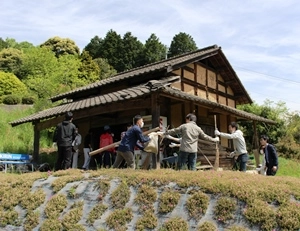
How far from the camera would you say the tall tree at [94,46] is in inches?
1694

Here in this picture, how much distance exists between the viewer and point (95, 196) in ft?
20.1

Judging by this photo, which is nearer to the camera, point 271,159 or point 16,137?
point 271,159

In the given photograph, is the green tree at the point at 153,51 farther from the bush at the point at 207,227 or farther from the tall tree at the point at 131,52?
the bush at the point at 207,227

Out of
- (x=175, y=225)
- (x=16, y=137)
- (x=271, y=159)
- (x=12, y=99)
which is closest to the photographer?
(x=175, y=225)

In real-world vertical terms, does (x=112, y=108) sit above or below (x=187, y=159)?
above

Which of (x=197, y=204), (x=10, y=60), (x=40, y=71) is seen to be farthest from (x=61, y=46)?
(x=197, y=204)

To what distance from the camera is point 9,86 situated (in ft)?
95.9

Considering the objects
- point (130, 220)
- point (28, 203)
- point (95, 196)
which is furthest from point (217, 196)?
point (28, 203)

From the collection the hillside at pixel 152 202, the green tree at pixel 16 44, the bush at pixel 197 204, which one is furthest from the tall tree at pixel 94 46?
the bush at pixel 197 204

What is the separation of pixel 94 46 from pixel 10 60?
449 inches

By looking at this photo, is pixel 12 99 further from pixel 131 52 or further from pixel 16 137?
pixel 131 52

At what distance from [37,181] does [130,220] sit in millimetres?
2761

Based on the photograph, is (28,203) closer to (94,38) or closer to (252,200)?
(252,200)

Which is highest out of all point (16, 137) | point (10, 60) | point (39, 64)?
point (10, 60)
